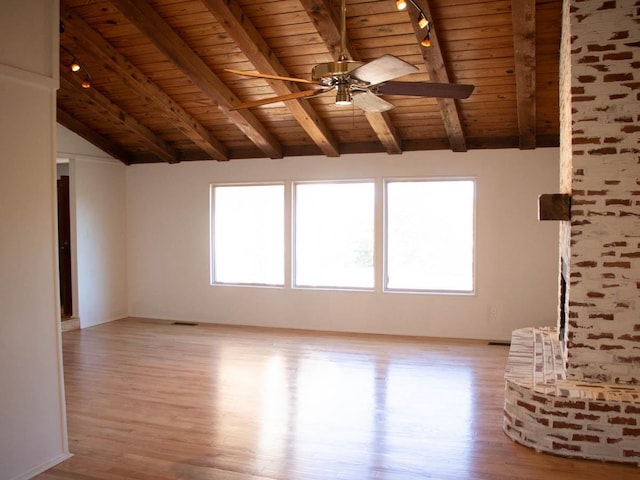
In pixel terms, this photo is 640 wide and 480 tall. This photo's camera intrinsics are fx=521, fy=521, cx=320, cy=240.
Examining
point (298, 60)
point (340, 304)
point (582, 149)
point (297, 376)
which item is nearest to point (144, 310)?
point (340, 304)

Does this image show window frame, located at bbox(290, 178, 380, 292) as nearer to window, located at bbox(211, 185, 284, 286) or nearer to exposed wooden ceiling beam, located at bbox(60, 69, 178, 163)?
window, located at bbox(211, 185, 284, 286)

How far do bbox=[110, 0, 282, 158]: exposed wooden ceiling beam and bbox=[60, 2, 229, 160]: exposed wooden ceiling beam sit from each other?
68cm

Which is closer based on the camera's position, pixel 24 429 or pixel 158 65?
pixel 24 429

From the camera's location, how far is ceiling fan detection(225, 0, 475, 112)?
275 cm

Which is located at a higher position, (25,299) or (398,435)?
(25,299)

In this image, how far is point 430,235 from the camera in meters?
6.61

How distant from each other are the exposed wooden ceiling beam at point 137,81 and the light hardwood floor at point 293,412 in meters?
2.59

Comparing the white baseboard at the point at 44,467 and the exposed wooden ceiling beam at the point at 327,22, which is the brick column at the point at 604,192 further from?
the white baseboard at the point at 44,467

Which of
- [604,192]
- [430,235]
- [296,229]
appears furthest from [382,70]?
[296,229]

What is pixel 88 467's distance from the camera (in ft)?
10.6

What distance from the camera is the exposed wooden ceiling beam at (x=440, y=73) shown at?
4.04 meters

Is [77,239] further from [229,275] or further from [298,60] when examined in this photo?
[298,60]

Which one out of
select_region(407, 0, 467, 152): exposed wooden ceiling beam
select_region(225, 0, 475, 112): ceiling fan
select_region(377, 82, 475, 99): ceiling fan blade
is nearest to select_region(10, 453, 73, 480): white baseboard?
select_region(225, 0, 475, 112): ceiling fan

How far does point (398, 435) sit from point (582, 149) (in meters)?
2.31
